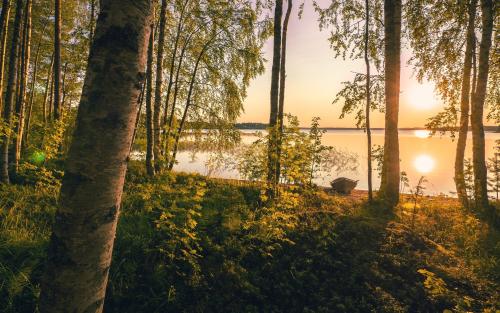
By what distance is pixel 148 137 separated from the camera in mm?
7836

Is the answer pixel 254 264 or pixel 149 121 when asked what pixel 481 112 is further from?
pixel 149 121

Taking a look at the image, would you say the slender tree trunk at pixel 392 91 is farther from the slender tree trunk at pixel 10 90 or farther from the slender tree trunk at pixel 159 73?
the slender tree trunk at pixel 10 90

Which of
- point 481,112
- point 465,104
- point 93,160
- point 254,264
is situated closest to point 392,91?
point 481,112

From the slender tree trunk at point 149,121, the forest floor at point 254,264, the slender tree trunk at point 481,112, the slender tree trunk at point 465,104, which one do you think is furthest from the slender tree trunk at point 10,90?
the slender tree trunk at point 465,104

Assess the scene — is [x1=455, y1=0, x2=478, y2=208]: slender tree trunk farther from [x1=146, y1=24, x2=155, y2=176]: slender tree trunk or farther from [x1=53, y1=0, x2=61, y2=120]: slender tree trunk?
[x1=53, y1=0, x2=61, y2=120]: slender tree trunk

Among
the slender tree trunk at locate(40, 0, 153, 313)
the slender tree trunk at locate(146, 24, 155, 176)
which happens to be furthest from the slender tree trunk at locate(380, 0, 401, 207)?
the slender tree trunk at locate(40, 0, 153, 313)

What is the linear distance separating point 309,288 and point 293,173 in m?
2.04

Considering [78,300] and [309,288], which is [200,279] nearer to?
Answer: [309,288]

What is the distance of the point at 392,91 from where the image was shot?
7945 mm

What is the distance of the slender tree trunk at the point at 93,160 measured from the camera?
43.4 inches

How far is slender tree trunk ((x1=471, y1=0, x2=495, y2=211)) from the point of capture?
7600 millimetres

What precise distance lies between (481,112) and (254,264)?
8568mm

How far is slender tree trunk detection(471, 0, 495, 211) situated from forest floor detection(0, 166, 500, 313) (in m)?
2.89

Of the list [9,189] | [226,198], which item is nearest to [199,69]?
[226,198]
